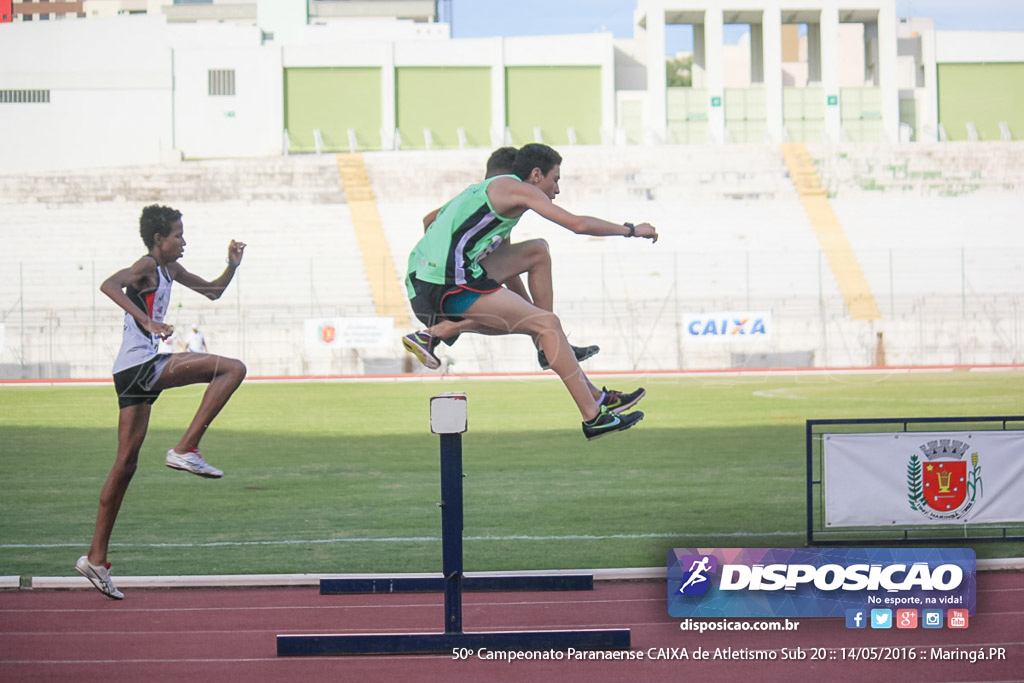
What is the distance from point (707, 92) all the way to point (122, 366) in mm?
41291

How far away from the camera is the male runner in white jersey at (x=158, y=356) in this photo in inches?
243

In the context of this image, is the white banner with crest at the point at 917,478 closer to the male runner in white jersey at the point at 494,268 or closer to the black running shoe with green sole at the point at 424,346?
the male runner in white jersey at the point at 494,268

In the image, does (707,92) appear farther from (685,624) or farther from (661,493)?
(685,624)

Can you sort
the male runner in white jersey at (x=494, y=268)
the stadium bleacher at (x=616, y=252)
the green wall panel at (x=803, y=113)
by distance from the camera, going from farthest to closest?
the green wall panel at (x=803, y=113), the stadium bleacher at (x=616, y=252), the male runner in white jersey at (x=494, y=268)

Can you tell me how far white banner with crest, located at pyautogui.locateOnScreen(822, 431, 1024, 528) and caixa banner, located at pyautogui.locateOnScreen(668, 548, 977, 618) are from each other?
224 centimetres

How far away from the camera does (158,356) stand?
6.43m

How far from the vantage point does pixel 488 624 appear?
7082mm

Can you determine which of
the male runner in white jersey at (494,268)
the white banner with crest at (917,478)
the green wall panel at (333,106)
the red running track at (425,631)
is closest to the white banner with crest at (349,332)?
the green wall panel at (333,106)

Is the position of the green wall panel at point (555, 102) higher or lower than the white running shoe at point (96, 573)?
higher

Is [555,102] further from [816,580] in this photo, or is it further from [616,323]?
[816,580]

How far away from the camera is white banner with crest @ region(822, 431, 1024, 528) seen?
877 centimetres

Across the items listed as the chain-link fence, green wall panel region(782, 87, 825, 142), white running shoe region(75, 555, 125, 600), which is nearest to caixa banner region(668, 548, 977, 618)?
white running shoe region(75, 555, 125, 600)

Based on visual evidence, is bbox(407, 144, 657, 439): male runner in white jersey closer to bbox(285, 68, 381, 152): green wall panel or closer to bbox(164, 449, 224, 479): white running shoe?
bbox(164, 449, 224, 479): white running shoe

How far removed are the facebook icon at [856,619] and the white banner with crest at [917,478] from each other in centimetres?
231
